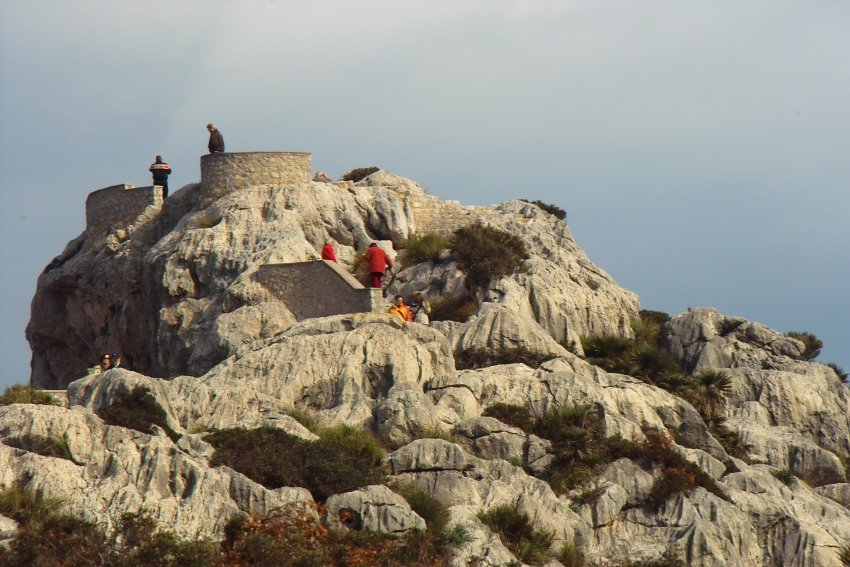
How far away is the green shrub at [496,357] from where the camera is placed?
1731 inches

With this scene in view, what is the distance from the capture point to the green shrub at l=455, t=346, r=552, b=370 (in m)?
44.0

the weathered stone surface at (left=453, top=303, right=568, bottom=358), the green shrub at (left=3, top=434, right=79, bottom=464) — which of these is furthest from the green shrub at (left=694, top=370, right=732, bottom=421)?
the green shrub at (left=3, top=434, right=79, bottom=464)

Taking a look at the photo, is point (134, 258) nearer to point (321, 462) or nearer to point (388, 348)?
point (388, 348)

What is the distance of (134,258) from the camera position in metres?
53.0

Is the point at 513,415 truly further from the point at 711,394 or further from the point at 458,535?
the point at 711,394

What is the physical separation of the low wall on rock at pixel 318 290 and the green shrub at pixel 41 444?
11925 millimetres

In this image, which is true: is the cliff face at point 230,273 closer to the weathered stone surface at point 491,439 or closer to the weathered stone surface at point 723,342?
the weathered stone surface at point 723,342

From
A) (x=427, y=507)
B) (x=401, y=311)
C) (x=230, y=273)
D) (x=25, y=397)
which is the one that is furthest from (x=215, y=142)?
(x=427, y=507)

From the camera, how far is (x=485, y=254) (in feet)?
165

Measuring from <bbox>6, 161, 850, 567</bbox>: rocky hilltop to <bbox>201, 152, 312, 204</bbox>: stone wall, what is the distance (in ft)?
0.90

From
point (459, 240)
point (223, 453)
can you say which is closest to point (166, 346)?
point (459, 240)

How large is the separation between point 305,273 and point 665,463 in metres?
12.1

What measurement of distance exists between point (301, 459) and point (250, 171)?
18060 millimetres

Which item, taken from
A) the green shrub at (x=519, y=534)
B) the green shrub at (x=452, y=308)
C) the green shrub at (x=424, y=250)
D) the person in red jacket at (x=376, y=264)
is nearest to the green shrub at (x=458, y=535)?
the green shrub at (x=519, y=534)
